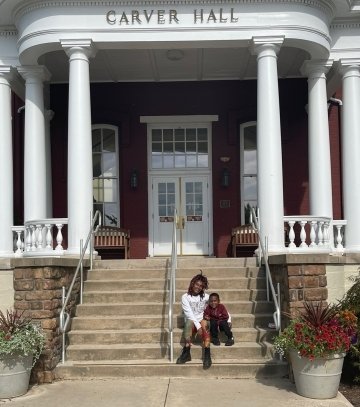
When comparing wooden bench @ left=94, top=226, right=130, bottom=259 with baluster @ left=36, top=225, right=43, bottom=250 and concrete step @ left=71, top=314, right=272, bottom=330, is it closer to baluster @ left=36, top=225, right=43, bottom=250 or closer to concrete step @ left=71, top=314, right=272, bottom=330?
baluster @ left=36, top=225, right=43, bottom=250

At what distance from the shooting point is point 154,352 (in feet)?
25.8

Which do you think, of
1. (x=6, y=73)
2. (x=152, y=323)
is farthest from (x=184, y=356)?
(x=6, y=73)

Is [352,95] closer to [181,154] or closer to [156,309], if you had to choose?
[181,154]

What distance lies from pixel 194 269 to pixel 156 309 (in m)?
1.26

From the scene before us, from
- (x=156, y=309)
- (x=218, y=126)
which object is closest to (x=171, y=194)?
(x=218, y=126)

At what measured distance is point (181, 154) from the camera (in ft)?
48.0

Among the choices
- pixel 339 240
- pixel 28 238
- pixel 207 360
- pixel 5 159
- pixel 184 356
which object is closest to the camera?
pixel 207 360

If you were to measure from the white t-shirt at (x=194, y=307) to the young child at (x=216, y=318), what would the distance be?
0.35 ft

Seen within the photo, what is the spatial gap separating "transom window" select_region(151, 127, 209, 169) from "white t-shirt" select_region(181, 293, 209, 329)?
6.95 meters

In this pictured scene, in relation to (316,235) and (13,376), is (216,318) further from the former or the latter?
(316,235)

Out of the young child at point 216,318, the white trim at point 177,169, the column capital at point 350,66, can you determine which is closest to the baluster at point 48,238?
the white trim at point 177,169

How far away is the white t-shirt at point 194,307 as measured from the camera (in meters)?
7.82

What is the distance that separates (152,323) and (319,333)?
285 centimetres

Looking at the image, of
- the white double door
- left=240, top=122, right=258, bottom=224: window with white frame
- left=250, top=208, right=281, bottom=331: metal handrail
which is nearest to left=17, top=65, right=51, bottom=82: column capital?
the white double door
